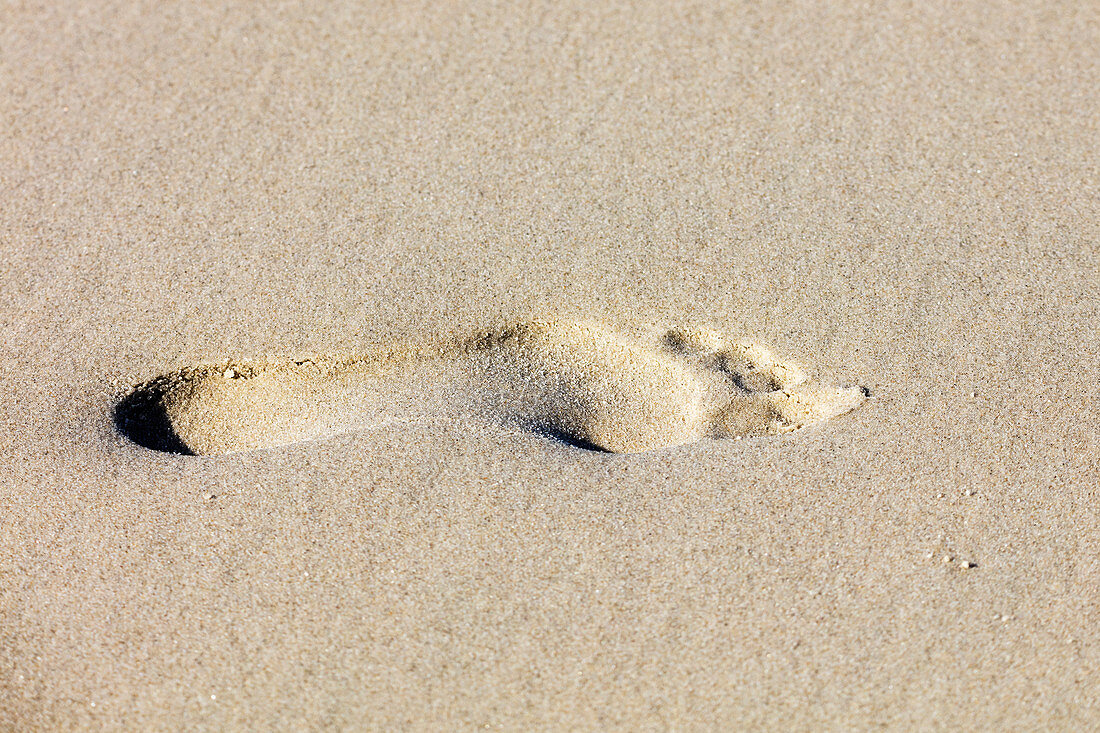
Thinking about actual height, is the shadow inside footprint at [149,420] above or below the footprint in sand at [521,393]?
below

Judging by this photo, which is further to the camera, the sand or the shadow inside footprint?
the shadow inside footprint

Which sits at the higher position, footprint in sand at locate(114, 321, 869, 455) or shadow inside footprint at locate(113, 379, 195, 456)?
footprint in sand at locate(114, 321, 869, 455)

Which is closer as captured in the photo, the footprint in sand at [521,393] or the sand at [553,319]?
the sand at [553,319]

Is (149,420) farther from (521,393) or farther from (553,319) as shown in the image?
(553,319)

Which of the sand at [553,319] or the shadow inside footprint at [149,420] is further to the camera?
the shadow inside footprint at [149,420]

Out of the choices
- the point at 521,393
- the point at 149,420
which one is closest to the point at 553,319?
the point at 521,393
